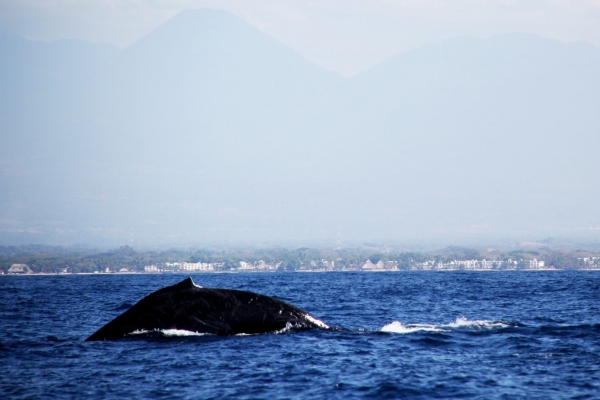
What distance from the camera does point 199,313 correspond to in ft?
65.5

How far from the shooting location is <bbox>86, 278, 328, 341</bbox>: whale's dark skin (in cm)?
1972

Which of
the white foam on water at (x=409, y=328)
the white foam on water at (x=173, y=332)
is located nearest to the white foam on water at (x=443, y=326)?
the white foam on water at (x=409, y=328)

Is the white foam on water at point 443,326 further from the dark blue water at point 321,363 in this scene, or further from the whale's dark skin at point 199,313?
the whale's dark skin at point 199,313

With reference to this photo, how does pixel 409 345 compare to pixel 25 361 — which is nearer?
pixel 25 361

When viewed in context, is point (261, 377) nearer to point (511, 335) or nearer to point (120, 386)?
point (120, 386)

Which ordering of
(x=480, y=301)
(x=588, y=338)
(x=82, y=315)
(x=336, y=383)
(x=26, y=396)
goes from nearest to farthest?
(x=26, y=396), (x=336, y=383), (x=588, y=338), (x=82, y=315), (x=480, y=301)

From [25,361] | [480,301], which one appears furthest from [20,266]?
[25,361]

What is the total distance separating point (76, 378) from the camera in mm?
16500

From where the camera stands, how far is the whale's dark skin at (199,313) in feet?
64.7

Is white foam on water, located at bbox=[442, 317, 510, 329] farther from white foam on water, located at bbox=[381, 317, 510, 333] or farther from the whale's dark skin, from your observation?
the whale's dark skin

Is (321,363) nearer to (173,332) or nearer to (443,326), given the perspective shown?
(173,332)

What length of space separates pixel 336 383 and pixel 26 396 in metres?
6.21

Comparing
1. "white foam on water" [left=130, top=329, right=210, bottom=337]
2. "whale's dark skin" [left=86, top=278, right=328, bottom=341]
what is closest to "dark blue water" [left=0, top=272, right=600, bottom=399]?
"white foam on water" [left=130, top=329, right=210, bottom=337]

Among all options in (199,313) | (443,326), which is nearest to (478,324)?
(443,326)
